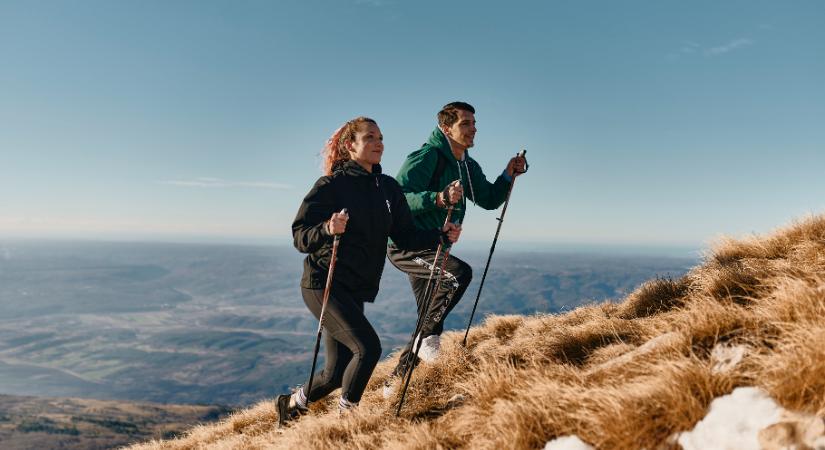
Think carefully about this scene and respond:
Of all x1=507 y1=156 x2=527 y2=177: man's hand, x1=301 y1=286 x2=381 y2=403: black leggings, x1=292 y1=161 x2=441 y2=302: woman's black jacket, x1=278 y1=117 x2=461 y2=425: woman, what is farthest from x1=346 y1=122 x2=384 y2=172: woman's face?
x1=507 y1=156 x2=527 y2=177: man's hand

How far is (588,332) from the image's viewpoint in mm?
6637

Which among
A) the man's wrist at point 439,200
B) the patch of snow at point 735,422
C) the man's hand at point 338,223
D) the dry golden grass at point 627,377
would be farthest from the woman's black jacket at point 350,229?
the patch of snow at point 735,422

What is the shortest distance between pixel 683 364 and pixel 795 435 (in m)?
0.95

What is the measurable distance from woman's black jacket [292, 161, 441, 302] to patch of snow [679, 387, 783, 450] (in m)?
3.76

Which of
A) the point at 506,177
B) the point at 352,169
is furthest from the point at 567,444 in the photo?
the point at 506,177

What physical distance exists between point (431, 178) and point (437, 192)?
1.81 ft

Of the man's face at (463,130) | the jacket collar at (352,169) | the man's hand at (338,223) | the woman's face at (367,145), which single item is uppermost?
the man's face at (463,130)

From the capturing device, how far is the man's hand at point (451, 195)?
253 inches

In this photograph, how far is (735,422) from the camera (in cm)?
335

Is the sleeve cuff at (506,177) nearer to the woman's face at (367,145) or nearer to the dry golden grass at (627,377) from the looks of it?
the dry golden grass at (627,377)

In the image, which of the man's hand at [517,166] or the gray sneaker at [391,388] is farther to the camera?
the man's hand at [517,166]

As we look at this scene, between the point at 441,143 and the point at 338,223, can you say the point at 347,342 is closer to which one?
the point at 338,223

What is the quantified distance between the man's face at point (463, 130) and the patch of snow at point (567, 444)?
191 inches

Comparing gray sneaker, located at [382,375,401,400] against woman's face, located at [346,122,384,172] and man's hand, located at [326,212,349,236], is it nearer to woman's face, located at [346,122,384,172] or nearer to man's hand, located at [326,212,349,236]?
man's hand, located at [326,212,349,236]
